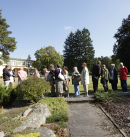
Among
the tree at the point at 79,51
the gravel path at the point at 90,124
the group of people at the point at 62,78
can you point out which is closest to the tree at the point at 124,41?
the tree at the point at 79,51

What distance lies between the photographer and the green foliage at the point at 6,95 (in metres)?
6.55

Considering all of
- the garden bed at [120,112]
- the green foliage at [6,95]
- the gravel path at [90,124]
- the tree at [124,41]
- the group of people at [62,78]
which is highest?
the tree at [124,41]

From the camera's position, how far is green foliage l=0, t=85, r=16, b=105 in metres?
6.55

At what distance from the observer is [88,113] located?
523 centimetres

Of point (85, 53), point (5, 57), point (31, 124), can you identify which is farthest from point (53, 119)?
point (85, 53)

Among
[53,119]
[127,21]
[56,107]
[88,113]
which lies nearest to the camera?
[53,119]

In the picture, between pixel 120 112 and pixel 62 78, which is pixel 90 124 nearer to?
pixel 120 112

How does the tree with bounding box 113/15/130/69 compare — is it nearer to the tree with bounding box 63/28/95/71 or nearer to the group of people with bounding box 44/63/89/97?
the tree with bounding box 63/28/95/71

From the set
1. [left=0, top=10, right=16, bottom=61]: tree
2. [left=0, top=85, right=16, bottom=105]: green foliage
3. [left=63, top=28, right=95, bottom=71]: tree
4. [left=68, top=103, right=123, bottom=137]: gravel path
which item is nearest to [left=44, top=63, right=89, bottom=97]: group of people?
[left=68, top=103, right=123, bottom=137]: gravel path

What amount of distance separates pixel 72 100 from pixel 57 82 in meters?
1.27

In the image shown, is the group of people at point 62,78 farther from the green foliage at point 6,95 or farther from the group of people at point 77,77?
the green foliage at point 6,95

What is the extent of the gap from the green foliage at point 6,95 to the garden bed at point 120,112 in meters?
4.52

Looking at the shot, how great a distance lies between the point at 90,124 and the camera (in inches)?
165

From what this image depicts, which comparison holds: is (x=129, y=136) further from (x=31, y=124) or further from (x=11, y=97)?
(x=11, y=97)
